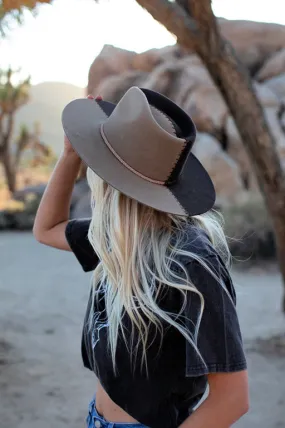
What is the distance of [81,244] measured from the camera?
1.61 meters

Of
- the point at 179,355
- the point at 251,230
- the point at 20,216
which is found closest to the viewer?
the point at 179,355

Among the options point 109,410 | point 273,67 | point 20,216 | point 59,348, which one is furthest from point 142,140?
point 273,67

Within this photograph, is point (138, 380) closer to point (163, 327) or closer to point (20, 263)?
point (163, 327)

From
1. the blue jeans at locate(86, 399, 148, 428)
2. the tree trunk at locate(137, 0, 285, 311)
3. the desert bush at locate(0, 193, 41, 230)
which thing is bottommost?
the desert bush at locate(0, 193, 41, 230)

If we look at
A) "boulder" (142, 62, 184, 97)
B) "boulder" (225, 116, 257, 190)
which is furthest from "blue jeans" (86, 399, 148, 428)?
"boulder" (142, 62, 184, 97)

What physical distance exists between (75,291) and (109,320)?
241 inches

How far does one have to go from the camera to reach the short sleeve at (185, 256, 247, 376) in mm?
1105

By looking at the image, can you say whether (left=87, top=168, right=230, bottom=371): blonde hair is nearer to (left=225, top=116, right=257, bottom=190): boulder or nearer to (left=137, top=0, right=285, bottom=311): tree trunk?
(left=137, top=0, right=285, bottom=311): tree trunk

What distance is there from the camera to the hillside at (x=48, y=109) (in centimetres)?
6825

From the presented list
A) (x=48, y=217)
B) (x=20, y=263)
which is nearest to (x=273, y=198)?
(x=48, y=217)

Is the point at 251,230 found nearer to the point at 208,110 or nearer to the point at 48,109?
the point at 208,110

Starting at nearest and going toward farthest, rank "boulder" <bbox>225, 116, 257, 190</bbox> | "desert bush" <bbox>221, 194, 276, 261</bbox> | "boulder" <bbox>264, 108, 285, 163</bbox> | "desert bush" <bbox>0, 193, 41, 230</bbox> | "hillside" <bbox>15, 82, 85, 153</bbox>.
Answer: "desert bush" <bbox>221, 194, 276, 261</bbox> → "boulder" <bbox>264, 108, 285, 163</bbox> → "boulder" <bbox>225, 116, 257, 190</bbox> → "desert bush" <bbox>0, 193, 41, 230</bbox> → "hillside" <bbox>15, 82, 85, 153</bbox>

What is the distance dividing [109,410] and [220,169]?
34.4 ft

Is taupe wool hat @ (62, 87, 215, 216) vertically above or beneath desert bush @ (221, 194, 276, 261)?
above
